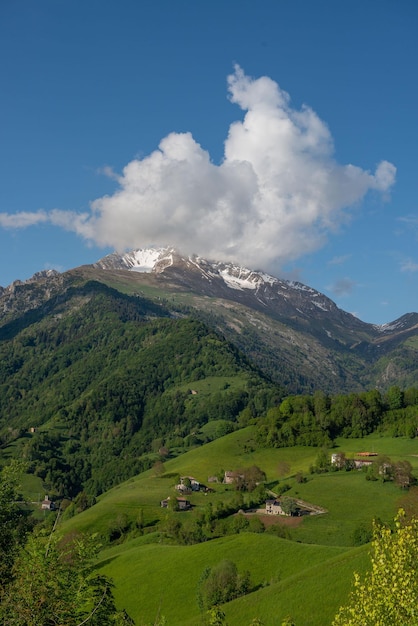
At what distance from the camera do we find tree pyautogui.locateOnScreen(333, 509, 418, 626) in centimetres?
2867

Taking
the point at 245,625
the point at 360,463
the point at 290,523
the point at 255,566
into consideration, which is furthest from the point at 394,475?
the point at 245,625

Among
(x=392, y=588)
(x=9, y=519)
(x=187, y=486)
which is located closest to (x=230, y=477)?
(x=187, y=486)

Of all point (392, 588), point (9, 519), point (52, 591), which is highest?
point (9, 519)

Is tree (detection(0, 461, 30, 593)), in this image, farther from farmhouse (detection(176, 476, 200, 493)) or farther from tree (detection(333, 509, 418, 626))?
farmhouse (detection(176, 476, 200, 493))

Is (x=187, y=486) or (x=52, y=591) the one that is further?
(x=187, y=486)

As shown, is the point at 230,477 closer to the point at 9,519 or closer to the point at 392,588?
the point at 9,519

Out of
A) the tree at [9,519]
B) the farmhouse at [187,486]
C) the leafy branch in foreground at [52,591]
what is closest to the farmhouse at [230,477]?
the farmhouse at [187,486]

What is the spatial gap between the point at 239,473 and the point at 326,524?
53.1 metres

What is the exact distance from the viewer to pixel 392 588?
2900cm

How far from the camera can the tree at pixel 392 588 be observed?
28.7 m

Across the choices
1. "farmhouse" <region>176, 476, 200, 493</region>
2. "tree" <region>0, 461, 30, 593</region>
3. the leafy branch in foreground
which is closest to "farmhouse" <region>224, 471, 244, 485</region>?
"farmhouse" <region>176, 476, 200, 493</region>

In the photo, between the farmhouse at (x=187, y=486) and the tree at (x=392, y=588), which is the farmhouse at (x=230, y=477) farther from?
the tree at (x=392, y=588)

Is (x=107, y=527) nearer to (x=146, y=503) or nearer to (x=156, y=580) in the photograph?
(x=146, y=503)

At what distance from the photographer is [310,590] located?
75750 millimetres
